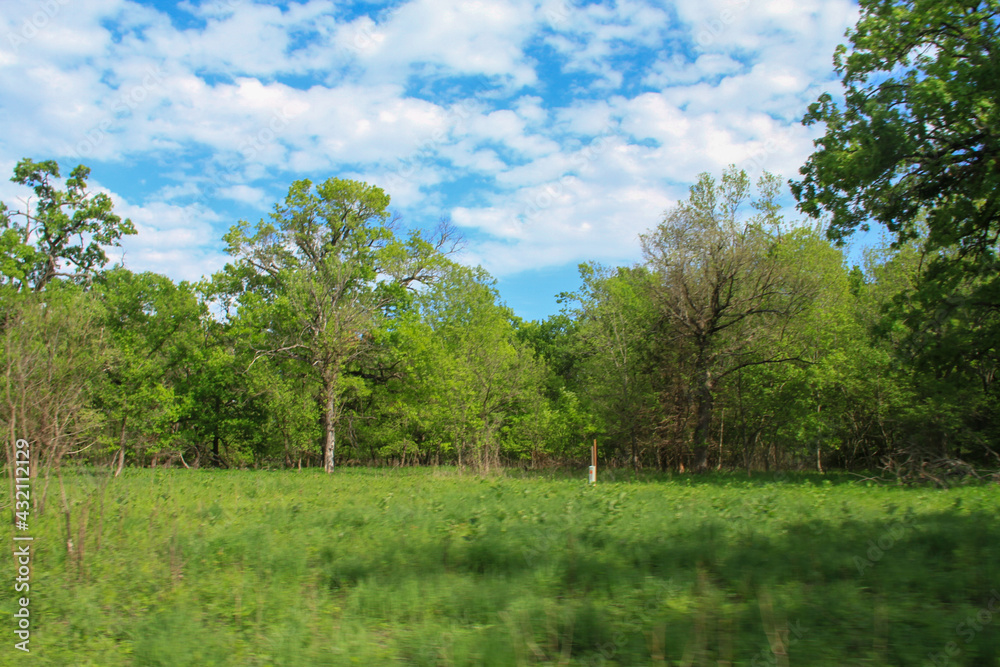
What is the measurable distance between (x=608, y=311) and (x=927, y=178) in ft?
61.8

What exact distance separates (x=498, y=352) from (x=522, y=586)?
27.0 meters

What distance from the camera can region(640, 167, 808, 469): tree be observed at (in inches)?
981

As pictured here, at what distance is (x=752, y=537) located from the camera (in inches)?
340

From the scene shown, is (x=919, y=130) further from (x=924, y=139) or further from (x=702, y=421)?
(x=702, y=421)

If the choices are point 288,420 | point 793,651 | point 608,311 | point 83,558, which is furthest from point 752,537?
point 288,420

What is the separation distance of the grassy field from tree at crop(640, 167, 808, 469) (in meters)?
13.8

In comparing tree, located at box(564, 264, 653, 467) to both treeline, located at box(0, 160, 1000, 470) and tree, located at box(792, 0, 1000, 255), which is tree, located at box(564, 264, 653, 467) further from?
tree, located at box(792, 0, 1000, 255)

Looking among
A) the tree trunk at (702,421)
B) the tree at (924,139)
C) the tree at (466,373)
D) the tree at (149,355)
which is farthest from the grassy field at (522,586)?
the tree at (149,355)

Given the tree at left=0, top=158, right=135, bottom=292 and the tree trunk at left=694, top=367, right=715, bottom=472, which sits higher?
the tree at left=0, top=158, right=135, bottom=292

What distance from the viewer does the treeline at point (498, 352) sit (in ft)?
78.2

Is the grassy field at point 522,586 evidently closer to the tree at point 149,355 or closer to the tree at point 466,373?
the tree at point 466,373

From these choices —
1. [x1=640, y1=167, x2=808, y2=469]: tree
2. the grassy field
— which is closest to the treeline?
[x1=640, y1=167, x2=808, y2=469]: tree

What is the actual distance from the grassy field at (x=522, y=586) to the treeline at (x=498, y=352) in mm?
9711

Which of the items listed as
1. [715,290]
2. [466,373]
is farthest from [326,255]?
[715,290]
